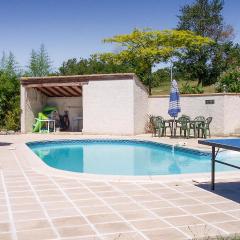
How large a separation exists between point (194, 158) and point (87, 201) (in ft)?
23.1

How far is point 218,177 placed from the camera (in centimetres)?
767

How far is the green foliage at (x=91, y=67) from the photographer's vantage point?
34.1m

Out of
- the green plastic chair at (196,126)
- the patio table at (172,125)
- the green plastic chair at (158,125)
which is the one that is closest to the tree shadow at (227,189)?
the green plastic chair at (196,126)

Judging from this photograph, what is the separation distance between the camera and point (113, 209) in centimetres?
539

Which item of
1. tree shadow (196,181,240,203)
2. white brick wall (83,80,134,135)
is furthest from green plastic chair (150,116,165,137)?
tree shadow (196,181,240,203)

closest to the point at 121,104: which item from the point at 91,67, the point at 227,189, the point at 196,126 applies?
the point at 196,126

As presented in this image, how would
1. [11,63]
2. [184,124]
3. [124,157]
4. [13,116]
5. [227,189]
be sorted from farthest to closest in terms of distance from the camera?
1. [11,63]
2. [13,116]
3. [184,124]
4. [124,157]
5. [227,189]

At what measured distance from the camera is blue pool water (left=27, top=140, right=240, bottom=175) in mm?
10984

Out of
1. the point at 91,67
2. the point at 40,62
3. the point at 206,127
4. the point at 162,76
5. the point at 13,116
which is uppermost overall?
the point at 40,62

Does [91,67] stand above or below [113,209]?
above

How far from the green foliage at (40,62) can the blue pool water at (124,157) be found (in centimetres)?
1946

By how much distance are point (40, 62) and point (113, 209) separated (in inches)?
1197

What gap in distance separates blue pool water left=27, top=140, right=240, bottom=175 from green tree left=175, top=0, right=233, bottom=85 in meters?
19.7

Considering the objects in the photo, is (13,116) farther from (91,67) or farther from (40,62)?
(91,67)
